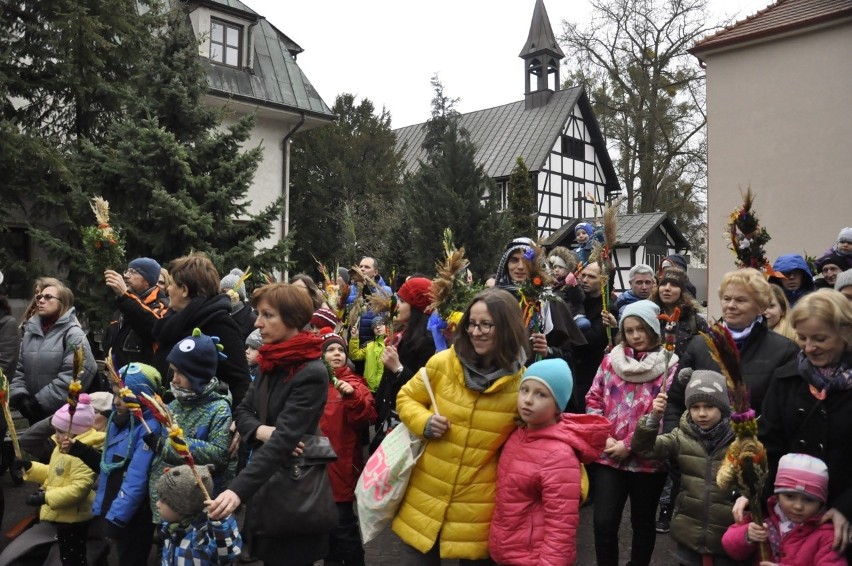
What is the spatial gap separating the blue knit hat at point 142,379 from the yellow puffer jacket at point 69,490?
0.77 metres

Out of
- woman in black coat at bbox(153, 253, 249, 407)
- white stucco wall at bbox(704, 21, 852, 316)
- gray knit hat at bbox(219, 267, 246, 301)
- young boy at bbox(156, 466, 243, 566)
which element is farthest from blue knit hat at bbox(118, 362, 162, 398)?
white stucco wall at bbox(704, 21, 852, 316)

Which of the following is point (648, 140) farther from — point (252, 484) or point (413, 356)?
point (252, 484)

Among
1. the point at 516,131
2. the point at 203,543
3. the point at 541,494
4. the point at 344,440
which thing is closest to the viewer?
the point at 541,494

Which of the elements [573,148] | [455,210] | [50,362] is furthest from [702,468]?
[573,148]

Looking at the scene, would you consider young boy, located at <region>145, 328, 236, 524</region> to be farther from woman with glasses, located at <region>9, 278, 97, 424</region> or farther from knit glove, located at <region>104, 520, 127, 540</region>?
woman with glasses, located at <region>9, 278, 97, 424</region>

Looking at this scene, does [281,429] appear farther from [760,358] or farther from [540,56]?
Answer: [540,56]

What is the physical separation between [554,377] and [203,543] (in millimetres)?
1864

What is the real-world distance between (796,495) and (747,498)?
195mm

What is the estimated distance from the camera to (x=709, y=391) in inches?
142

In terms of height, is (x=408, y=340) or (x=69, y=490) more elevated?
(x=408, y=340)

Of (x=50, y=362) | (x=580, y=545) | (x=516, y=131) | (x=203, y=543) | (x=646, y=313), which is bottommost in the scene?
(x=580, y=545)

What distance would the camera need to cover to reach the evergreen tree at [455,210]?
752 inches

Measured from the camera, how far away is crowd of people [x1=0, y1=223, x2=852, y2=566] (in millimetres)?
2969

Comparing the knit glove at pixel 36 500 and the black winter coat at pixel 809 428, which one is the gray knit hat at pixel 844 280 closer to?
the black winter coat at pixel 809 428
